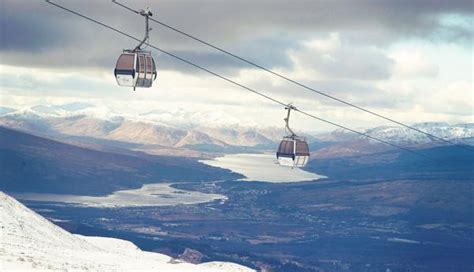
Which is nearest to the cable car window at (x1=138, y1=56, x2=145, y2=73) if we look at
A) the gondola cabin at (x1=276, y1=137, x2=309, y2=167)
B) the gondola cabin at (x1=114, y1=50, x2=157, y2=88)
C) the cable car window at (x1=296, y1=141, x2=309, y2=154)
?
the gondola cabin at (x1=114, y1=50, x2=157, y2=88)

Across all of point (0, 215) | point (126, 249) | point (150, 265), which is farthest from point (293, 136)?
point (126, 249)

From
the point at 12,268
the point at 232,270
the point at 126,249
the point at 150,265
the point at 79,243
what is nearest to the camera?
the point at 12,268

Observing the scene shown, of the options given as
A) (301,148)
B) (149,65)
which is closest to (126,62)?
(149,65)

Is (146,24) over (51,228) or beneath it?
over

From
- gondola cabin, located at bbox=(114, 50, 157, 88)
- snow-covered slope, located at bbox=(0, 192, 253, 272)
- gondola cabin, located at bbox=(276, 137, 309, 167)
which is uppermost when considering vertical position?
gondola cabin, located at bbox=(114, 50, 157, 88)

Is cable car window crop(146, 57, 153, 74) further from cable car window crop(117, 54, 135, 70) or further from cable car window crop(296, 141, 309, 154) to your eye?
cable car window crop(296, 141, 309, 154)

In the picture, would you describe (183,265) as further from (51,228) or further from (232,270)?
(51,228)

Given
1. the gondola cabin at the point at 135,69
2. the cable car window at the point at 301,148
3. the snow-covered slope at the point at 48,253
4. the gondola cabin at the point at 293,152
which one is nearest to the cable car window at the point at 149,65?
the gondola cabin at the point at 135,69
